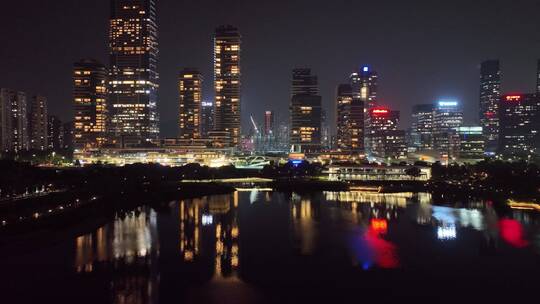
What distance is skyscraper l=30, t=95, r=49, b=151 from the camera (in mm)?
73537

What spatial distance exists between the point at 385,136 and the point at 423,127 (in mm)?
17276

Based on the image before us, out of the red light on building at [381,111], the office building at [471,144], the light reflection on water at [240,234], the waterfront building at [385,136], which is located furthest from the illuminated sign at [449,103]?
the light reflection on water at [240,234]

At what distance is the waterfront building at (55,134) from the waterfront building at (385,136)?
57.7 meters

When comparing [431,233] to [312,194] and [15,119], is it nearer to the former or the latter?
[312,194]

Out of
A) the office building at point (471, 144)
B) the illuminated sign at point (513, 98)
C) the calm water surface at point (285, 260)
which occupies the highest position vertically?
the illuminated sign at point (513, 98)

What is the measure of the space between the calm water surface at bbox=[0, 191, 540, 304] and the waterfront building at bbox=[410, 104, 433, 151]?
73.5 meters

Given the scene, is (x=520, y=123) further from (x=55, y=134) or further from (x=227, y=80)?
(x=55, y=134)

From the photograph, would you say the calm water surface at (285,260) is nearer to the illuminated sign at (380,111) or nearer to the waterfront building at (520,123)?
the waterfront building at (520,123)

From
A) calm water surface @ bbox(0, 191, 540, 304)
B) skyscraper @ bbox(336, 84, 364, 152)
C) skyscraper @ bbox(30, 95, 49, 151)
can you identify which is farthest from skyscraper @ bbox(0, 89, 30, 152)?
skyscraper @ bbox(336, 84, 364, 152)

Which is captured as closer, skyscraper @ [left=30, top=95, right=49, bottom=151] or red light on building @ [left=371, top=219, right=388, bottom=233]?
red light on building @ [left=371, top=219, right=388, bottom=233]

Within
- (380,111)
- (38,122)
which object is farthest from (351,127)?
(38,122)

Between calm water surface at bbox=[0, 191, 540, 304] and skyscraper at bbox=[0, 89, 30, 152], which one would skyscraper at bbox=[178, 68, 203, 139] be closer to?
skyscraper at bbox=[0, 89, 30, 152]

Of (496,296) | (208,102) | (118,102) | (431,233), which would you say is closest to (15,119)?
(118,102)

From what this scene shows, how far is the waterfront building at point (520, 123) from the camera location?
82875 mm
